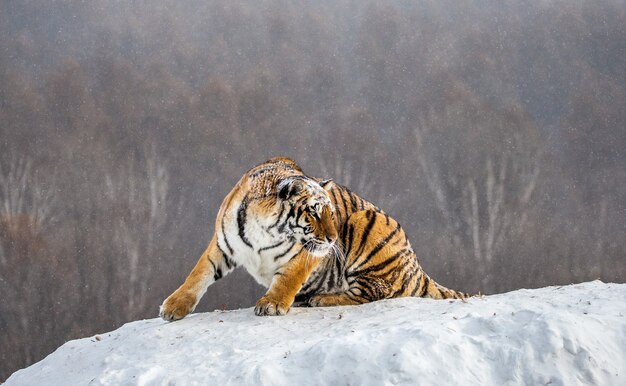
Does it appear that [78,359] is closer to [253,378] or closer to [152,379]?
[152,379]

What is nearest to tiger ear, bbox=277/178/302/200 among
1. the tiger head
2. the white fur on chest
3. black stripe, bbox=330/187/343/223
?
the tiger head

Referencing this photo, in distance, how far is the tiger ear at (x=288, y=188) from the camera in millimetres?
6844

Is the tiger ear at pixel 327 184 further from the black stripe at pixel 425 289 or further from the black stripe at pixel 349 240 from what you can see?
the black stripe at pixel 425 289

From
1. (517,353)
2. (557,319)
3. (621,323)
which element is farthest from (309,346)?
(621,323)

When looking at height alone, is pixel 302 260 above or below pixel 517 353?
above

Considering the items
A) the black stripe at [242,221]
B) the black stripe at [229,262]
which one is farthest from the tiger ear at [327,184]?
the black stripe at [229,262]

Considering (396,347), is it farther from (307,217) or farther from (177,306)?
(177,306)

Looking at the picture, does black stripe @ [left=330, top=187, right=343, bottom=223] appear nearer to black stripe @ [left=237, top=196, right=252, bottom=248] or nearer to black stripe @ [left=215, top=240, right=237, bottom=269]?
black stripe @ [left=237, top=196, right=252, bottom=248]

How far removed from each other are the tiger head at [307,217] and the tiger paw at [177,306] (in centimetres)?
118

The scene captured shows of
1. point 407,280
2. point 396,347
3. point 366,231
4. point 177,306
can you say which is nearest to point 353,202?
point 366,231

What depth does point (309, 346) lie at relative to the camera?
562cm

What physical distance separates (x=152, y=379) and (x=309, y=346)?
4.19 ft

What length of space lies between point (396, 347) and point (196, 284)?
2562mm

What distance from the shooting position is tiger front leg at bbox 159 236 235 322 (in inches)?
274
